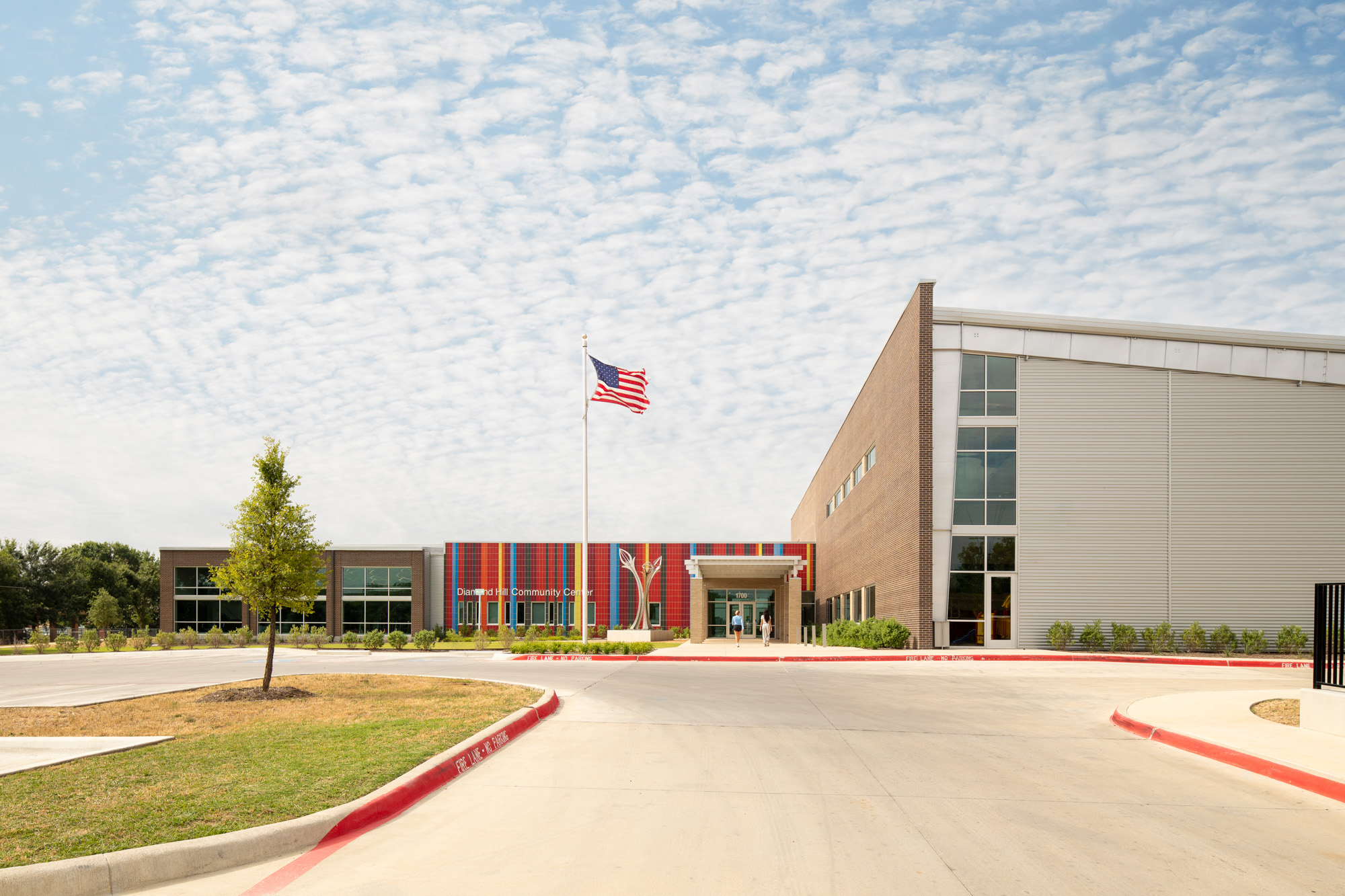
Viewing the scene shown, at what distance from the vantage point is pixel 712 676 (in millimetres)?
22109

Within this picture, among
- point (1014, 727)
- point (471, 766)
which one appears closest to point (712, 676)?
point (1014, 727)

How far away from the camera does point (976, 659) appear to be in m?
28.1

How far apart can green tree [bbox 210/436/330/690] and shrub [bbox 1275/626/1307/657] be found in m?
30.4

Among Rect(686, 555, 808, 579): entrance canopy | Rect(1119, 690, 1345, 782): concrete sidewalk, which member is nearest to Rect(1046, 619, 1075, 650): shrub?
Rect(1119, 690, 1345, 782): concrete sidewalk

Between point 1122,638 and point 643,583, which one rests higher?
point 1122,638

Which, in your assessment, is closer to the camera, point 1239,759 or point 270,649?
point 1239,759

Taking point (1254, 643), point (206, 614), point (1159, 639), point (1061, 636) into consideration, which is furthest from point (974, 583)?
point (206, 614)

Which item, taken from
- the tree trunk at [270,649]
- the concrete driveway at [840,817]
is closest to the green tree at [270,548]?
the tree trunk at [270,649]

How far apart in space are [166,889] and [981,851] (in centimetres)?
548

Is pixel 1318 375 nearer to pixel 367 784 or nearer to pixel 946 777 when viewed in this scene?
pixel 946 777

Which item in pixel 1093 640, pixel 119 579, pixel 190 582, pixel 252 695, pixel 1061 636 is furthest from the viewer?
pixel 119 579

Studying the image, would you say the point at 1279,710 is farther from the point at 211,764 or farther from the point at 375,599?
the point at 375,599

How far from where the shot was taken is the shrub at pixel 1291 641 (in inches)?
1195

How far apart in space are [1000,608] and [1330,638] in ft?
64.1
